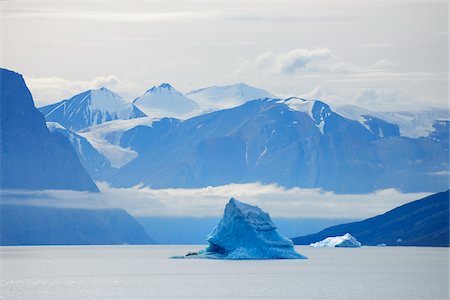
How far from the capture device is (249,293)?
14450cm

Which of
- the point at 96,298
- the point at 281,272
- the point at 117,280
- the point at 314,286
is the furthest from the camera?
the point at 281,272

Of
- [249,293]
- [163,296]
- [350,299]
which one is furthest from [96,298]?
[350,299]

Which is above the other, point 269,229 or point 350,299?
point 269,229

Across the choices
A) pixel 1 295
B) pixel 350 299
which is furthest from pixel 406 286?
pixel 1 295

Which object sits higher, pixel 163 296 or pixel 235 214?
pixel 235 214

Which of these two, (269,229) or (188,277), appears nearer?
(188,277)

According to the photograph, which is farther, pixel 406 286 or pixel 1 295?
pixel 406 286

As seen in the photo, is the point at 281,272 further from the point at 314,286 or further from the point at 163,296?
the point at 163,296

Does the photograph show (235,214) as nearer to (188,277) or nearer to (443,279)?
(188,277)

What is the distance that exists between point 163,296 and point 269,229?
192 ft

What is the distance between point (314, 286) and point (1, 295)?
46450mm

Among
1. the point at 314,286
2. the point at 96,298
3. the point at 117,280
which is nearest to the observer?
the point at 96,298

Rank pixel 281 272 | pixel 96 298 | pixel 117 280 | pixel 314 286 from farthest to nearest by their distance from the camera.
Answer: pixel 281 272 → pixel 117 280 → pixel 314 286 → pixel 96 298

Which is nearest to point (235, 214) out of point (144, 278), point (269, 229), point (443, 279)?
point (269, 229)
